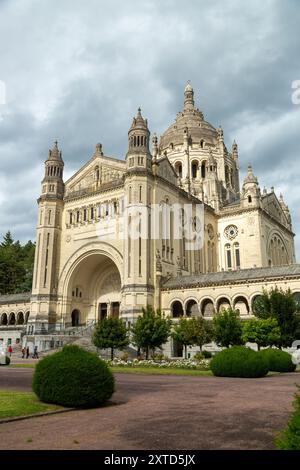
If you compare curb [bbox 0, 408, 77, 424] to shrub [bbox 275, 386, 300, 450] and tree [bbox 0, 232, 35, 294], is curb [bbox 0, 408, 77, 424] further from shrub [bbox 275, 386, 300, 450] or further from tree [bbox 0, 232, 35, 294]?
tree [bbox 0, 232, 35, 294]

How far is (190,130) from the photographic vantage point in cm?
7812

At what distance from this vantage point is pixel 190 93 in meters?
86.9

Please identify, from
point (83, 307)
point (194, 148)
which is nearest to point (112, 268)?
point (83, 307)

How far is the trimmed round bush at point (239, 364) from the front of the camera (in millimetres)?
22922

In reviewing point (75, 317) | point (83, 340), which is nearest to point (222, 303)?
point (83, 340)

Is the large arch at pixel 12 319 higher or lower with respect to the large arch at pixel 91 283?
lower

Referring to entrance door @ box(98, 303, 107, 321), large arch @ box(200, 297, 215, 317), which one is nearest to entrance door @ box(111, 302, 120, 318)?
entrance door @ box(98, 303, 107, 321)

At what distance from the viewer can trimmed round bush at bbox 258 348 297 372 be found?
89.1 ft

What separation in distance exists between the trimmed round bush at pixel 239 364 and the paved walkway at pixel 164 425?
8222 mm

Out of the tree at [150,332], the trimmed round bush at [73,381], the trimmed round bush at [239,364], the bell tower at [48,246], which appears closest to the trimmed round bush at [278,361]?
the trimmed round bush at [239,364]

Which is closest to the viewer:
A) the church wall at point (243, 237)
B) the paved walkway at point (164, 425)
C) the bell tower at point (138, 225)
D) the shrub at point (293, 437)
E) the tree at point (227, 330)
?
the shrub at point (293, 437)

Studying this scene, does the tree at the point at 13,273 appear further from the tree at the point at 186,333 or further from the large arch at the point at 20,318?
the tree at the point at 186,333

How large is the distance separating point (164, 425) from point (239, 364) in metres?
14.7

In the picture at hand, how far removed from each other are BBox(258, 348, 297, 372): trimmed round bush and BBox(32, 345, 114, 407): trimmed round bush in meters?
17.4
